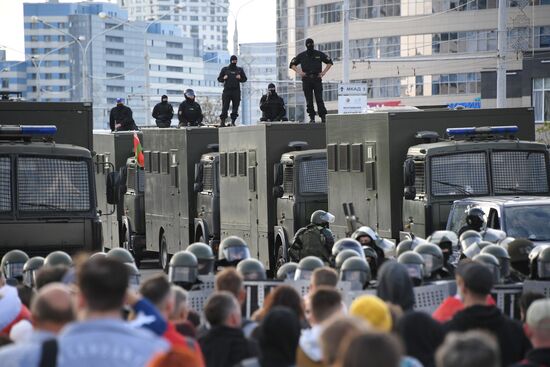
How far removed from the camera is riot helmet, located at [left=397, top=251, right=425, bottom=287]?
12.5 meters

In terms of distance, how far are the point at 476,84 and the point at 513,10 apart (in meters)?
7.47

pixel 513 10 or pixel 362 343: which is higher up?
pixel 513 10

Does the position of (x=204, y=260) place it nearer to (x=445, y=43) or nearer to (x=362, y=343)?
(x=362, y=343)

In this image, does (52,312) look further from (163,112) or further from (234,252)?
(163,112)

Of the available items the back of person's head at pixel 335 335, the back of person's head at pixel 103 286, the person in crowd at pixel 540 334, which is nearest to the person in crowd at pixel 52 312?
the back of person's head at pixel 103 286

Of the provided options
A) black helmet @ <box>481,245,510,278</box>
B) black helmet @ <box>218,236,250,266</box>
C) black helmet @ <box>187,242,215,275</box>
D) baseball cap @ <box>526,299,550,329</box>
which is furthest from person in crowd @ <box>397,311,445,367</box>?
black helmet @ <box>218,236,250,266</box>

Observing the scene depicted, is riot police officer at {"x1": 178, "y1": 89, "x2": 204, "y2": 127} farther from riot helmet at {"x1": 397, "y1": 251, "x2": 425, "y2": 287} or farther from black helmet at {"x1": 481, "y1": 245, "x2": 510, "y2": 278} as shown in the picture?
riot helmet at {"x1": 397, "y1": 251, "x2": 425, "y2": 287}

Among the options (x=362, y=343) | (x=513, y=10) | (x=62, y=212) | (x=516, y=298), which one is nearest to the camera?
(x=362, y=343)

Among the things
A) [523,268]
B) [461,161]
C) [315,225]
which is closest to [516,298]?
[523,268]

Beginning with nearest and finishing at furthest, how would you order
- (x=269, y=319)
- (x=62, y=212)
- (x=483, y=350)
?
(x=483, y=350) → (x=269, y=319) → (x=62, y=212)

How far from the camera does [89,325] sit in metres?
6.38

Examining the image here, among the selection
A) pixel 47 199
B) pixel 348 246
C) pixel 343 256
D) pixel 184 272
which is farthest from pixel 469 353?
pixel 47 199

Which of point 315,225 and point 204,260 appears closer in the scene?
point 204,260

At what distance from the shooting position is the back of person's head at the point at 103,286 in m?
6.55
